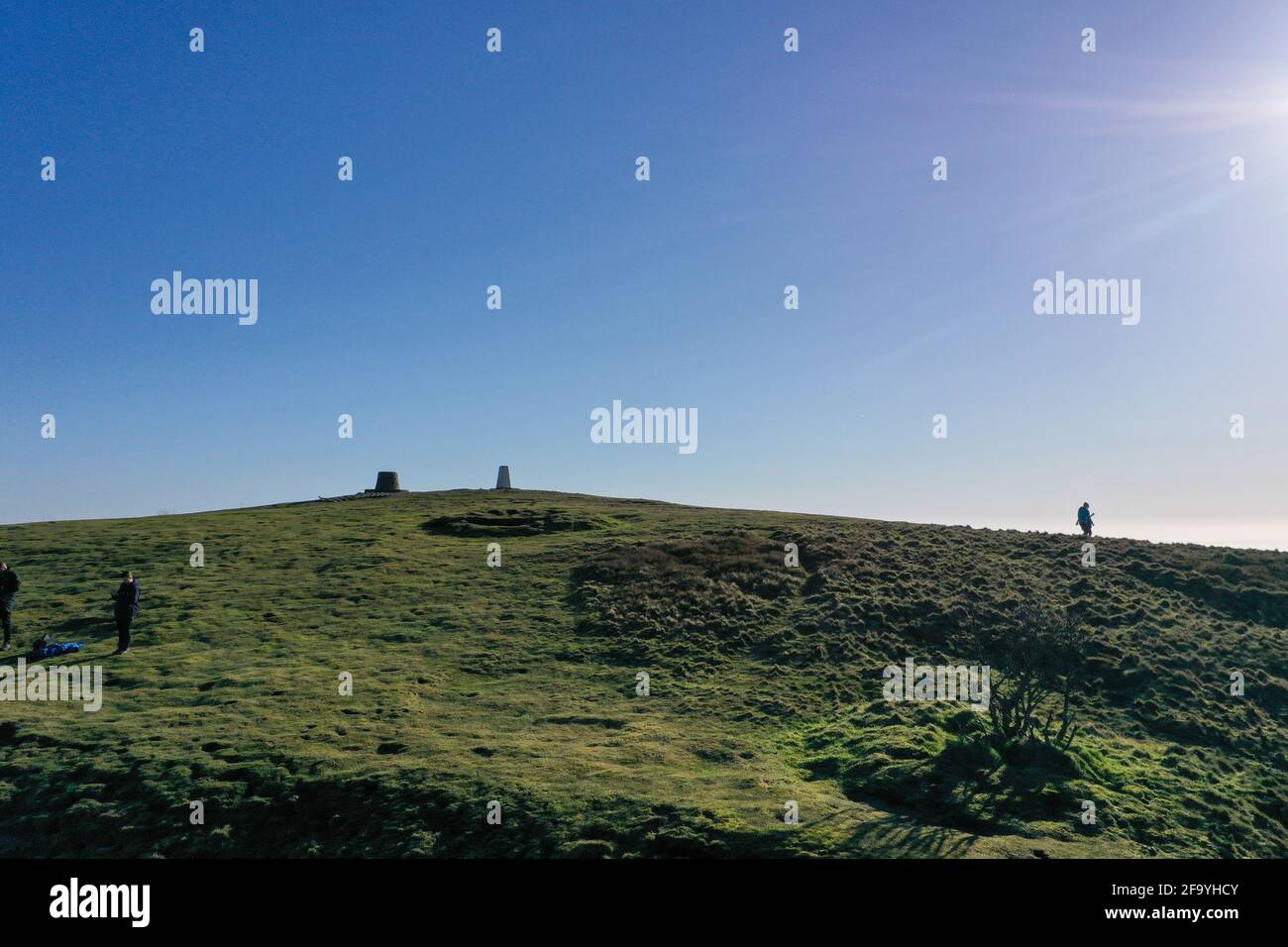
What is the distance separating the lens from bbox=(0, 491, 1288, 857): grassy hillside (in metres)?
14.8

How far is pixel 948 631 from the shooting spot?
28.9m

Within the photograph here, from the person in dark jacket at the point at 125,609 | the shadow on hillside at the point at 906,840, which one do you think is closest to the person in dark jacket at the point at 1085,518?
the shadow on hillside at the point at 906,840

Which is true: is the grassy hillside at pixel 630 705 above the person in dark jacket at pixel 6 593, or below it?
below

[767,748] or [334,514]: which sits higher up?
[334,514]

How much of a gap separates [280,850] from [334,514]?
45373 millimetres

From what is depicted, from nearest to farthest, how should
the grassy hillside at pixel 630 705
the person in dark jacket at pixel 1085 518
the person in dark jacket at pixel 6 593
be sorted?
the grassy hillside at pixel 630 705
the person in dark jacket at pixel 6 593
the person in dark jacket at pixel 1085 518

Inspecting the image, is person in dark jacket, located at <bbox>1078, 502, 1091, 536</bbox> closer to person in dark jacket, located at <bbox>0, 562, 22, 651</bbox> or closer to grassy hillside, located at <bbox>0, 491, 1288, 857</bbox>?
grassy hillside, located at <bbox>0, 491, 1288, 857</bbox>

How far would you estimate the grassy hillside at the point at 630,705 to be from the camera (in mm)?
14828

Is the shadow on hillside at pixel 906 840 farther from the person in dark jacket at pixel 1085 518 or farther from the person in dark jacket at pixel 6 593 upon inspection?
the person in dark jacket at pixel 1085 518

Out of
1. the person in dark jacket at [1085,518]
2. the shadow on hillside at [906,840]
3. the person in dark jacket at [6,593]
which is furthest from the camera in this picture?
the person in dark jacket at [1085,518]

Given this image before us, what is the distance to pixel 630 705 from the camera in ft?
73.5

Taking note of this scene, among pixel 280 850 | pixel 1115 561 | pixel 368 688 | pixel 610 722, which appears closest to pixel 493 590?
pixel 368 688
